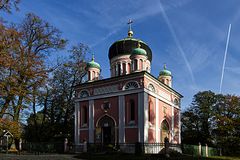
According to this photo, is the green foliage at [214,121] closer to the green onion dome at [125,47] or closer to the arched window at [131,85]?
the green onion dome at [125,47]

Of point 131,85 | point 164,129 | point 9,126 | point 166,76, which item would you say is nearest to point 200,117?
point 166,76

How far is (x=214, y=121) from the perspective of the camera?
135ft

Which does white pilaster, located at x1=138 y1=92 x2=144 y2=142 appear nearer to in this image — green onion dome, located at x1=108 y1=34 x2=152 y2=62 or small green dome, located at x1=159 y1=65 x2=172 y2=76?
green onion dome, located at x1=108 y1=34 x2=152 y2=62

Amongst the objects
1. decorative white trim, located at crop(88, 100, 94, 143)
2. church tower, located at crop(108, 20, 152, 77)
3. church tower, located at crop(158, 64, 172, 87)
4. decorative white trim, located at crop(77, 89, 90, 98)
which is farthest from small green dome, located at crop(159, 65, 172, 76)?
decorative white trim, located at crop(88, 100, 94, 143)

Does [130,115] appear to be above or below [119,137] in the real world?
above

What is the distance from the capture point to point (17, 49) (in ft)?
78.8

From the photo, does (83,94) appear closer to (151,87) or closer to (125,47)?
(125,47)

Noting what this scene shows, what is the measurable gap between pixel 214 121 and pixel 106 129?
2031cm

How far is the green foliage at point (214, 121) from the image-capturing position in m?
36.2

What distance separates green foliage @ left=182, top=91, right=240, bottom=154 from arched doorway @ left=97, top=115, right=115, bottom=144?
16.7 m

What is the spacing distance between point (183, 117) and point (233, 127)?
33.7ft

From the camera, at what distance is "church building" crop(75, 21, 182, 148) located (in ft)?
83.2

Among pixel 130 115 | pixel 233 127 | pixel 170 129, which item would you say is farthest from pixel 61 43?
pixel 233 127

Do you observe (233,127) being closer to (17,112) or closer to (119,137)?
(119,137)
